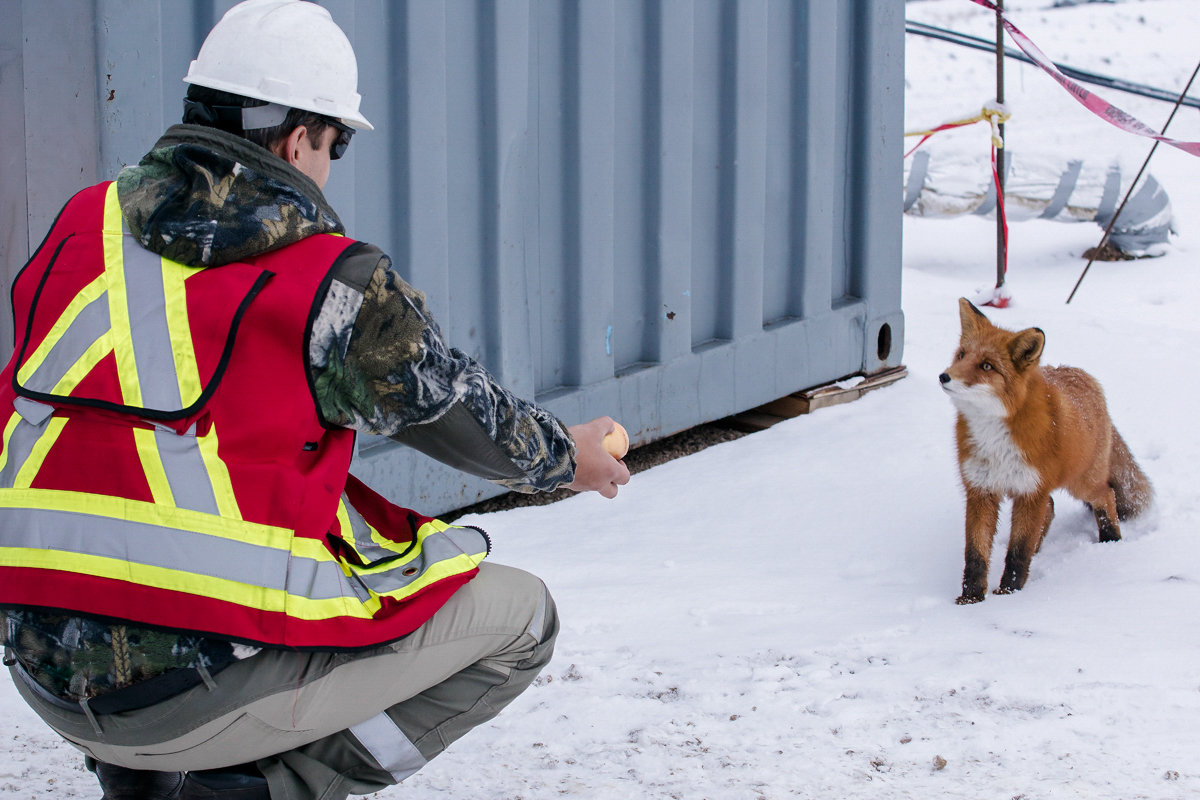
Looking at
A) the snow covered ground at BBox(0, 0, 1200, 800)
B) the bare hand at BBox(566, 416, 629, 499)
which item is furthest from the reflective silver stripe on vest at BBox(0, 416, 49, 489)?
the snow covered ground at BBox(0, 0, 1200, 800)

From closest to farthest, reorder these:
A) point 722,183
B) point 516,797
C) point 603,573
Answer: point 516,797
point 603,573
point 722,183

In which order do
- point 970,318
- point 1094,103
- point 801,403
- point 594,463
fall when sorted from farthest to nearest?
1. point 1094,103
2. point 801,403
3. point 970,318
4. point 594,463

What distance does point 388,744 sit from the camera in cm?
207

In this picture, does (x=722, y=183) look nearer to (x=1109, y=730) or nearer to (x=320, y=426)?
(x=1109, y=730)

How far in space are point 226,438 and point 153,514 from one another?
0.50ft

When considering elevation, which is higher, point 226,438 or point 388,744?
point 226,438

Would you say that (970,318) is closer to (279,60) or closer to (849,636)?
(849,636)

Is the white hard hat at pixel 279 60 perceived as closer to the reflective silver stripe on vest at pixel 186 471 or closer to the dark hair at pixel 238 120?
the dark hair at pixel 238 120

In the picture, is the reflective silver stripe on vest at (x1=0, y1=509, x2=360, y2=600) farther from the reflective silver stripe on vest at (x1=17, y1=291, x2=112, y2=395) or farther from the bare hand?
the bare hand

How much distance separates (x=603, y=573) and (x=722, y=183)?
2255mm

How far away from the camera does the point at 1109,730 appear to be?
9.29 feet

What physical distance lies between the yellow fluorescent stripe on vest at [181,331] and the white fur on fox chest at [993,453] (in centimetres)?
259

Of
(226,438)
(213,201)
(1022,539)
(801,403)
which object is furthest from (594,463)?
(801,403)

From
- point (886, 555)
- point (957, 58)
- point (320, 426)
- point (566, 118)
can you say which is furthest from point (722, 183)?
point (957, 58)
